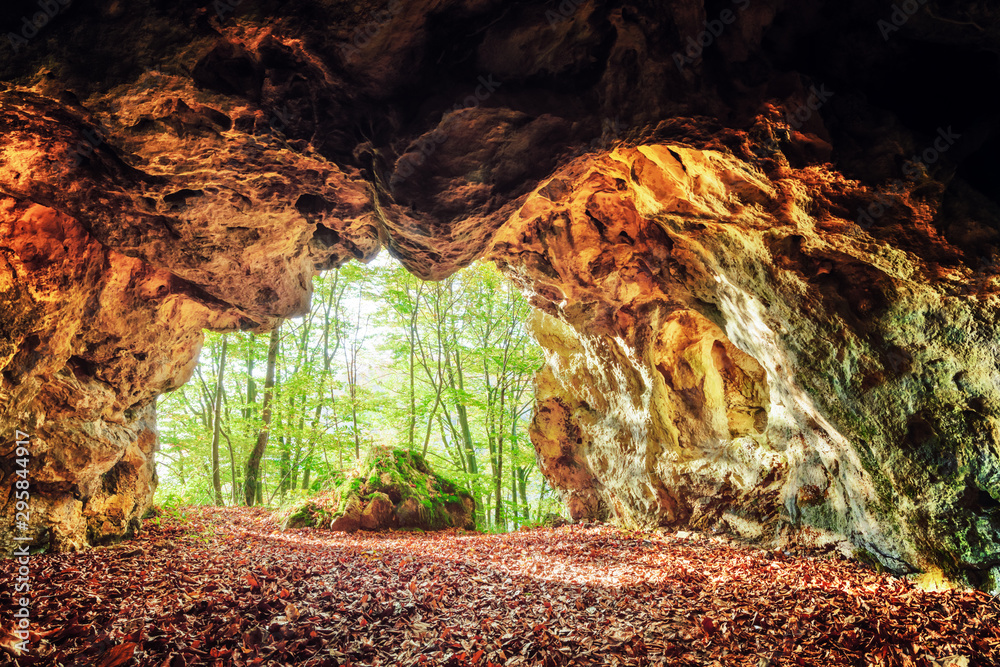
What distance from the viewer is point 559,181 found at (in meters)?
6.58

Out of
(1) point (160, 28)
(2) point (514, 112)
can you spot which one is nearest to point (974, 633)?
(2) point (514, 112)

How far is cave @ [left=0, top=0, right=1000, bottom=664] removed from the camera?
4098mm

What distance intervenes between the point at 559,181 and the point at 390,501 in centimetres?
975

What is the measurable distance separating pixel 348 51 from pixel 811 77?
4893mm

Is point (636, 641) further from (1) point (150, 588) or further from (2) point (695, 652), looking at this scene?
(1) point (150, 588)

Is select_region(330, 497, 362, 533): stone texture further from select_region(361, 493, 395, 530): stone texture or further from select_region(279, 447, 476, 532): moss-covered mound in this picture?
select_region(361, 493, 395, 530): stone texture

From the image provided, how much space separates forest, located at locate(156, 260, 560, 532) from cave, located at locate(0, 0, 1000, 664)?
893cm

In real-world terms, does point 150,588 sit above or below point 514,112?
below

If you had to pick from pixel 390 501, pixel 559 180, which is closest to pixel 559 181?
pixel 559 180

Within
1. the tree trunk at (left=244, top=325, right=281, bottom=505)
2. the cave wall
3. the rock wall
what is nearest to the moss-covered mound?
the tree trunk at (left=244, top=325, right=281, bottom=505)

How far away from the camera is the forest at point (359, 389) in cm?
1561

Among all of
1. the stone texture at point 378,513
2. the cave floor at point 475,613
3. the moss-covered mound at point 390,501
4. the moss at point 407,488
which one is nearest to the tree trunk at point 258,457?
the moss-covered mound at point 390,501

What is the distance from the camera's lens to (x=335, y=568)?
634 centimetres

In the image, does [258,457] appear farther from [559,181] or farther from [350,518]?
[559,181]
